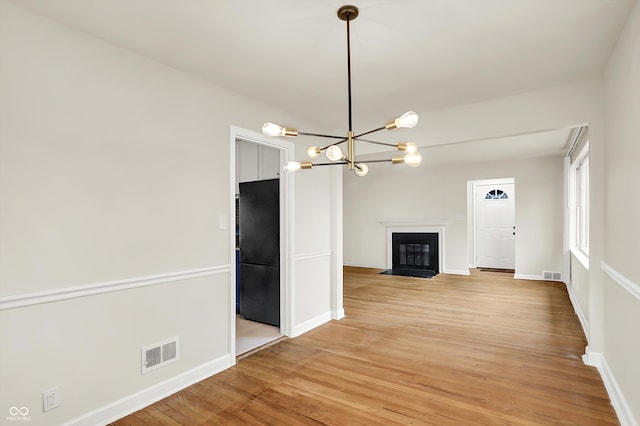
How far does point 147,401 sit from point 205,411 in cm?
45

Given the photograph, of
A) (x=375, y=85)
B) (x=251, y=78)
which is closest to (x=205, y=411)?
(x=251, y=78)

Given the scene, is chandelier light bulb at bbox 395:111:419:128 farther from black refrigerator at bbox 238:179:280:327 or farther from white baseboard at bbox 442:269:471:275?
white baseboard at bbox 442:269:471:275

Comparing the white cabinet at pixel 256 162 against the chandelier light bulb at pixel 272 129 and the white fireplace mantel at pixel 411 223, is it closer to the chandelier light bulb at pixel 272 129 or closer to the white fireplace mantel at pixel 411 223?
the chandelier light bulb at pixel 272 129

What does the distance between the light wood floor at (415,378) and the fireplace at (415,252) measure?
3183mm

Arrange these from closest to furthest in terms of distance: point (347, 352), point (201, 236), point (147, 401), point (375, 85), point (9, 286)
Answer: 1. point (9, 286)
2. point (147, 401)
3. point (201, 236)
4. point (375, 85)
5. point (347, 352)

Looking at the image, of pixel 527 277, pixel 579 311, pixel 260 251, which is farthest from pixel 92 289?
pixel 527 277

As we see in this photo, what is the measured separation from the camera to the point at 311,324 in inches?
161

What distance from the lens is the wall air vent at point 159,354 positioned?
2.47m

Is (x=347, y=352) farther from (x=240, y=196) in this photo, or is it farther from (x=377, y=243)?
(x=377, y=243)

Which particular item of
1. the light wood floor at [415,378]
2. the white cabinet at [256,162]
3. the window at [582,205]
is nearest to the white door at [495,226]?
the window at [582,205]

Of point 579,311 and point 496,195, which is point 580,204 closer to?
point 579,311

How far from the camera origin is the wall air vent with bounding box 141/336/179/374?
247cm

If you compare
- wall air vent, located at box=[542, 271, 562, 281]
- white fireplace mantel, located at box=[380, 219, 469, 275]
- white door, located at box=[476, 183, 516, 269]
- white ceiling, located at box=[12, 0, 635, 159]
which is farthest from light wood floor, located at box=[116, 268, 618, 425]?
white door, located at box=[476, 183, 516, 269]

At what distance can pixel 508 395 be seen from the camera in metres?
2.52
